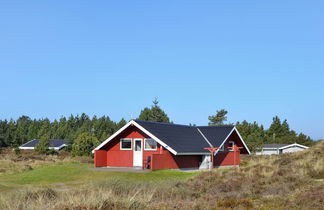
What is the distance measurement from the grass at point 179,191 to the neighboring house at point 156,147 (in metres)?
3.13

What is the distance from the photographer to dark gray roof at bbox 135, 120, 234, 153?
28078mm

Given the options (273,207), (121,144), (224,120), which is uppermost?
(224,120)

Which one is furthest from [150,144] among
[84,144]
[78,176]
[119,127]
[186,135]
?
[119,127]

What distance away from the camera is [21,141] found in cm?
9906

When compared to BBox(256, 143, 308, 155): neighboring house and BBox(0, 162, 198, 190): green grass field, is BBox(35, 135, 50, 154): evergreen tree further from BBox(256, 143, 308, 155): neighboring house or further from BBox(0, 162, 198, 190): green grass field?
BBox(256, 143, 308, 155): neighboring house

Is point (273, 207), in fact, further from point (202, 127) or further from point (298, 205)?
point (202, 127)

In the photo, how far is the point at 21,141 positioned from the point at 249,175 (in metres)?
89.8

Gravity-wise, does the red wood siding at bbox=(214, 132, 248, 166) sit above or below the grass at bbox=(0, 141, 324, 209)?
above

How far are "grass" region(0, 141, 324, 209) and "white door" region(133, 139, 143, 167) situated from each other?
452 cm

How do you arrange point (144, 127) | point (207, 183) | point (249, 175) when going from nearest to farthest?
point (207, 183) < point (249, 175) < point (144, 127)

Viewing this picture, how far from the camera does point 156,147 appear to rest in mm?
28297

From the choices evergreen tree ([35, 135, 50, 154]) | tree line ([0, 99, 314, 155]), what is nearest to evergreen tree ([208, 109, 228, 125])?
tree line ([0, 99, 314, 155])

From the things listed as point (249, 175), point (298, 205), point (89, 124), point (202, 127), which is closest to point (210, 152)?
point (202, 127)

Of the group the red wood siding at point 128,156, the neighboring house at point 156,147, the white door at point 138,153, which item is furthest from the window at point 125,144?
the white door at point 138,153
